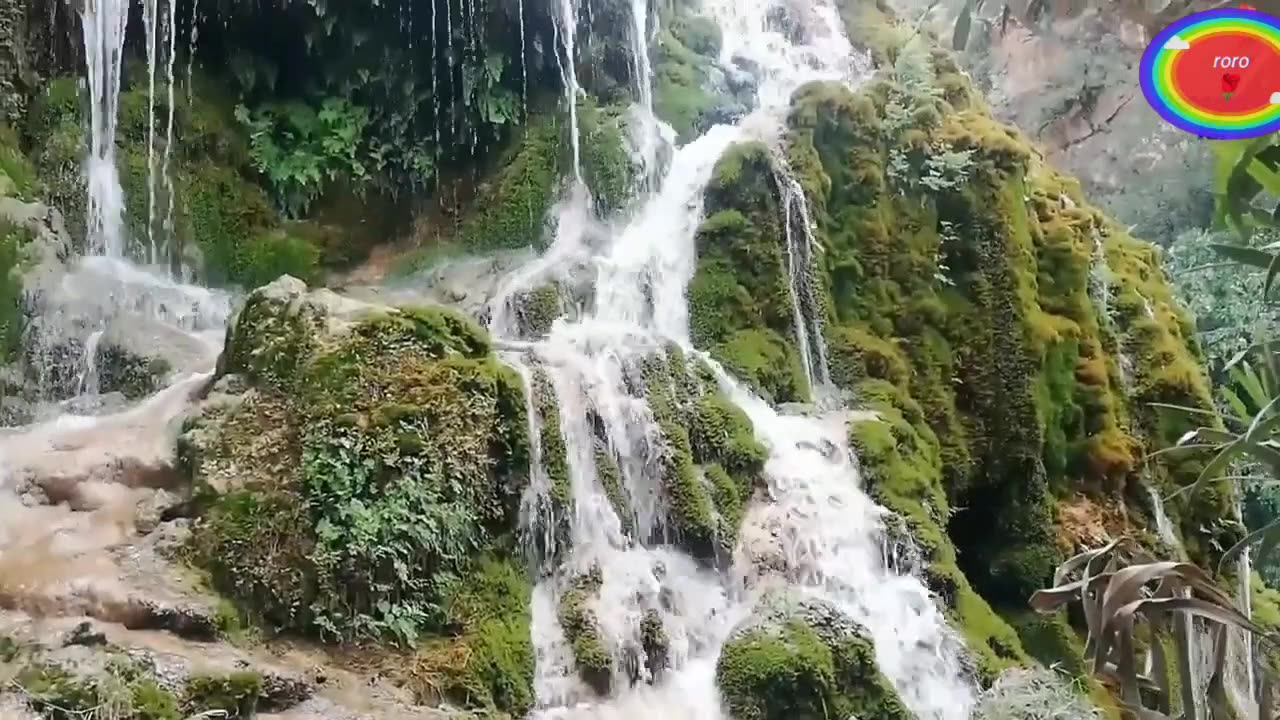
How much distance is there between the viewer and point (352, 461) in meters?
4.68

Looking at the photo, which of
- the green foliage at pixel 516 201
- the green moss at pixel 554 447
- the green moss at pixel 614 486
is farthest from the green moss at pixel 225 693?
the green foliage at pixel 516 201

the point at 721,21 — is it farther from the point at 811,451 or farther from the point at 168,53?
the point at 811,451

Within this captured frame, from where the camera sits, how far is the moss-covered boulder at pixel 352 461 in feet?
14.8

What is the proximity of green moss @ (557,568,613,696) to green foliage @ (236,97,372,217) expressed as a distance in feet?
15.5

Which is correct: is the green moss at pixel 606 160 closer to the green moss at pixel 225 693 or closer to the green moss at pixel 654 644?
A: the green moss at pixel 654 644

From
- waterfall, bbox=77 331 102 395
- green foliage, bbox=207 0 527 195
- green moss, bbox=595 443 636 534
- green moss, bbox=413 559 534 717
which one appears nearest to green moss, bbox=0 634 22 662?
green moss, bbox=413 559 534 717

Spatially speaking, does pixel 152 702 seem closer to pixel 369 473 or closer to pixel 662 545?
pixel 369 473

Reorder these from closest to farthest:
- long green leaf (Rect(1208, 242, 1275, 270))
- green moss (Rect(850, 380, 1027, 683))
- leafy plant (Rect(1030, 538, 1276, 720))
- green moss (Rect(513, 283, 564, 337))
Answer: leafy plant (Rect(1030, 538, 1276, 720)) < long green leaf (Rect(1208, 242, 1275, 270)) < green moss (Rect(850, 380, 1027, 683)) < green moss (Rect(513, 283, 564, 337))

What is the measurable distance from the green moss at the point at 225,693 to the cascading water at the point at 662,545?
1241mm

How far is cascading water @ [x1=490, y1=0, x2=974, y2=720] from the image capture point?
196 inches

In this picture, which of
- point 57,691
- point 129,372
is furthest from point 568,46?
point 57,691

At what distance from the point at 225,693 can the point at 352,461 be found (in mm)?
1124

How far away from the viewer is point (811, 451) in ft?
20.9

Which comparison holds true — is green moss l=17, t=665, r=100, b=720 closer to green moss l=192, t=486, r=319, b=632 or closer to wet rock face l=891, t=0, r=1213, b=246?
green moss l=192, t=486, r=319, b=632
